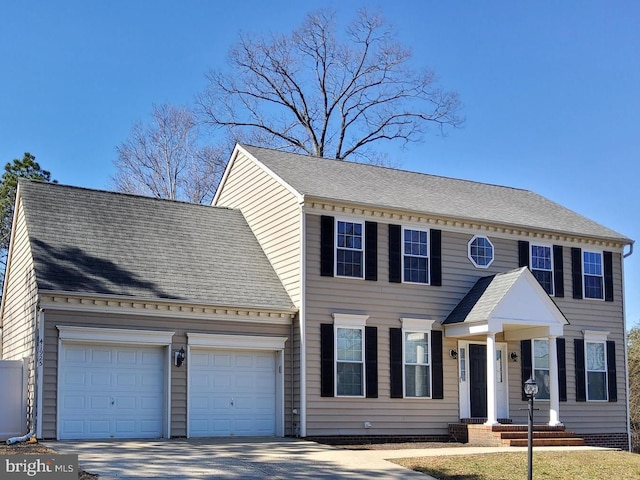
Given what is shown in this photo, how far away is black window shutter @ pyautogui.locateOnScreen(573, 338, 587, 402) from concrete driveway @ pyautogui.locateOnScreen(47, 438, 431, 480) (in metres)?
8.18

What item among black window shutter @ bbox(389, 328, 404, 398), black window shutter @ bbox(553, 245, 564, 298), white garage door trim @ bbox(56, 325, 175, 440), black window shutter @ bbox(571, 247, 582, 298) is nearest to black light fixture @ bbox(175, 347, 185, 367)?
white garage door trim @ bbox(56, 325, 175, 440)

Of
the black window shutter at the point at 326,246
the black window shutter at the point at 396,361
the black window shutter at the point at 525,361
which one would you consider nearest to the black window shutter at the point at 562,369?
the black window shutter at the point at 525,361

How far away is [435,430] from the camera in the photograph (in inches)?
816

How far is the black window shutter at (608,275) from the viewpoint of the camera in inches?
947

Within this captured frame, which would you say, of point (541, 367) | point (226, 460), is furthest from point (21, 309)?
point (541, 367)

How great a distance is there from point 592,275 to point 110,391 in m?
13.4

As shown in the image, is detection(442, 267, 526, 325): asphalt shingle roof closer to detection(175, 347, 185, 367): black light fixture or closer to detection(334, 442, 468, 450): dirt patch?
detection(334, 442, 468, 450): dirt patch

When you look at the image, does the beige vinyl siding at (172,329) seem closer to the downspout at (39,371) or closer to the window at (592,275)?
the downspout at (39,371)

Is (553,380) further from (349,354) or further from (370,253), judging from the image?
(370,253)

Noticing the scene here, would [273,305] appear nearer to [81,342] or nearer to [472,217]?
[81,342]

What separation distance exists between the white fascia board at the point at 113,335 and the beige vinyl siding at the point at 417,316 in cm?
337

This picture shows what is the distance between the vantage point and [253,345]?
1931 cm

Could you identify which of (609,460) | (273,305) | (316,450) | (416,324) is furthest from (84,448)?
(609,460)

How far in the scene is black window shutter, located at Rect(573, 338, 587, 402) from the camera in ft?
75.4
